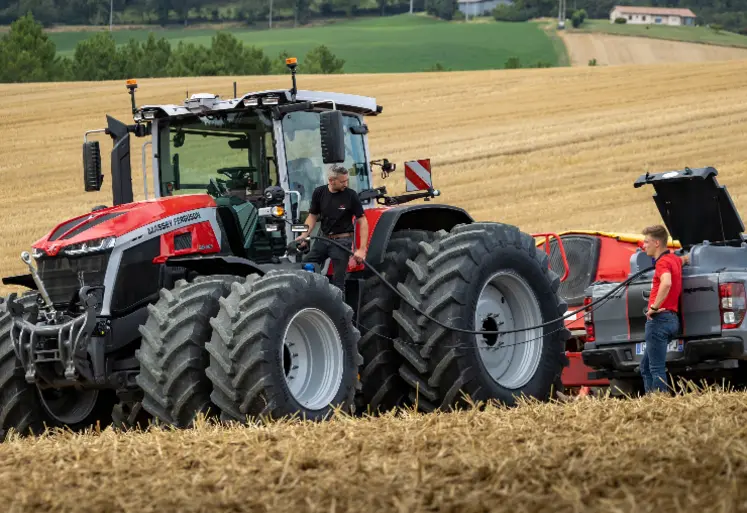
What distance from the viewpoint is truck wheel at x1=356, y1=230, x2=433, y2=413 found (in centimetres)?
973

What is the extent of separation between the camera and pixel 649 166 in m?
26.9

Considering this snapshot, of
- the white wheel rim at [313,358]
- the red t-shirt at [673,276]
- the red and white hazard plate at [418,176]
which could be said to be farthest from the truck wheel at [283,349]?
the red t-shirt at [673,276]

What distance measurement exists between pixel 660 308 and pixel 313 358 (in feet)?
8.77

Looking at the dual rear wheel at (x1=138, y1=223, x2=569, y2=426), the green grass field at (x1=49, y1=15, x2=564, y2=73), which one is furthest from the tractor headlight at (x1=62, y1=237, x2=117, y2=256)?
the green grass field at (x1=49, y1=15, x2=564, y2=73)

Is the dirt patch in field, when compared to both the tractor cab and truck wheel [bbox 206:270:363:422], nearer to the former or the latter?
the tractor cab

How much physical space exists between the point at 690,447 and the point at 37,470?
302 centimetres

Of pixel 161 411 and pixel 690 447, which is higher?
pixel 690 447

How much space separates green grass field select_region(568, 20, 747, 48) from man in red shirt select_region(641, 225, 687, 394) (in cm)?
6817

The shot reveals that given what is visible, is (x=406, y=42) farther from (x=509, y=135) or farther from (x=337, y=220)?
(x=337, y=220)

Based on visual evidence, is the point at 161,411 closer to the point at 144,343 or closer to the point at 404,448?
the point at 144,343

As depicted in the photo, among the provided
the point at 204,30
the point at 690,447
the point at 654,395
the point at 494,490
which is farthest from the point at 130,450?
the point at 204,30

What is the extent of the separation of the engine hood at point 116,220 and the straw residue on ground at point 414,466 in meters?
2.09

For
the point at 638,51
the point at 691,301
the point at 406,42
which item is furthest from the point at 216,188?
the point at 406,42

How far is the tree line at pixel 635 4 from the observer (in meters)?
87.0
